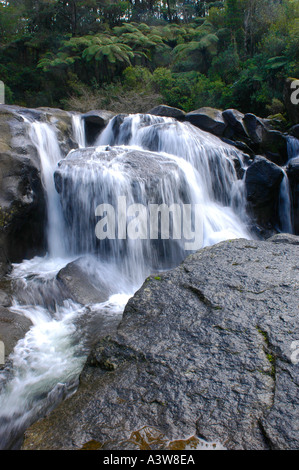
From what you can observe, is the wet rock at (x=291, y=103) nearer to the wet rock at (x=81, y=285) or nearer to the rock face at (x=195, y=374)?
the wet rock at (x=81, y=285)

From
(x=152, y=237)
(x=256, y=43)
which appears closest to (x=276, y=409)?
(x=152, y=237)

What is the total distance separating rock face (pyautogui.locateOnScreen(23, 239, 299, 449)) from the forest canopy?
11528 millimetres

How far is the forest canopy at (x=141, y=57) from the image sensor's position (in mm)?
13664

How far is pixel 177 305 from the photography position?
2789 millimetres

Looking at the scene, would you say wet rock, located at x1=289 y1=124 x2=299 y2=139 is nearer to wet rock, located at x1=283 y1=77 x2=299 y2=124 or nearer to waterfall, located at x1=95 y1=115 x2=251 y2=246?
wet rock, located at x1=283 y1=77 x2=299 y2=124

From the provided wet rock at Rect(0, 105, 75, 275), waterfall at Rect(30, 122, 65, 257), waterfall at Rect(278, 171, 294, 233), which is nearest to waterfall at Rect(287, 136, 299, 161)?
waterfall at Rect(278, 171, 294, 233)

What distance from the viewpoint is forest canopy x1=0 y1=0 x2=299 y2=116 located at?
13664 millimetres

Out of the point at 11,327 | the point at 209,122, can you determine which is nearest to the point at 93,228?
the point at 11,327

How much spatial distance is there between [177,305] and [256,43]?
752 inches

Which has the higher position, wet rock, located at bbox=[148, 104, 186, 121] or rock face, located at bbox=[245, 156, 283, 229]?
Result: wet rock, located at bbox=[148, 104, 186, 121]

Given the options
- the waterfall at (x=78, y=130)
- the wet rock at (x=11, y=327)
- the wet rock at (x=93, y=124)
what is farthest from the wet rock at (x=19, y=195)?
the wet rock at (x=93, y=124)

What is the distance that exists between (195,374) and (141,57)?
20.0m

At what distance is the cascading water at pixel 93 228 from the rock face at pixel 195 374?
1.03 metres
